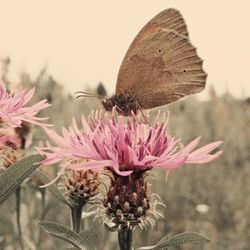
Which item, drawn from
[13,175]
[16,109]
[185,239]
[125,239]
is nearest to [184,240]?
[185,239]

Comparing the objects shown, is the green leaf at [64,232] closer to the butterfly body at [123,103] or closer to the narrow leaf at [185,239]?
the narrow leaf at [185,239]

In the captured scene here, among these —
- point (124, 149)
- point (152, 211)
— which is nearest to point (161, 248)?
point (152, 211)

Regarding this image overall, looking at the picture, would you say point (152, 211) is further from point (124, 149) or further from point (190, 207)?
point (190, 207)

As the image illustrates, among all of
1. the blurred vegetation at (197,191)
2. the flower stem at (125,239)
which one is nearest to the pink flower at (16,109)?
the flower stem at (125,239)

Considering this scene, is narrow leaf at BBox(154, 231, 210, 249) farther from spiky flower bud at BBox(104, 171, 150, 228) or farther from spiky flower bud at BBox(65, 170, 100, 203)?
spiky flower bud at BBox(65, 170, 100, 203)

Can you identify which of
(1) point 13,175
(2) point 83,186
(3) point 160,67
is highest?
(3) point 160,67

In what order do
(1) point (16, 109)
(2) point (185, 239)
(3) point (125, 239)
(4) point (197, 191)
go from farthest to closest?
(4) point (197, 191)
(1) point (16, 109)
(3) point (125, 239)
(2) point (185, 239)

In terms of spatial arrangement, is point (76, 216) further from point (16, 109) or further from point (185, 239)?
point (185, 239)

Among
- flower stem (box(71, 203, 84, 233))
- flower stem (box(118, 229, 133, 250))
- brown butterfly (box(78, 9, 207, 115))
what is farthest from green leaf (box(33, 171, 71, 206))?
brown butterfly (box(78, 9, 207, 115))
